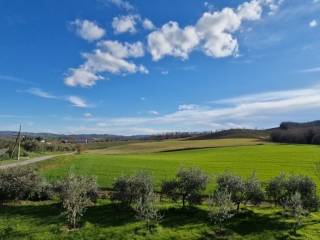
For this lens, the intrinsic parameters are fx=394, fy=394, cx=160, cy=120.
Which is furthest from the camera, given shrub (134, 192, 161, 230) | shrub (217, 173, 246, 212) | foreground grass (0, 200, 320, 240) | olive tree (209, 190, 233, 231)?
shrub (217, 173, 246, 212)

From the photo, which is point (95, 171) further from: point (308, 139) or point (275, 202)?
point (308, 139)

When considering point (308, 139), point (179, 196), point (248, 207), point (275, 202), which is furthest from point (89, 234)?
point (308, 139)

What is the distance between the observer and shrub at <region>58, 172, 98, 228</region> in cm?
3271

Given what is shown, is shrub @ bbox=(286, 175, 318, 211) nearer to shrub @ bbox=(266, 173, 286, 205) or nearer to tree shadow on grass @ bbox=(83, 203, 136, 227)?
shrub @ bbox=(266, 173, 286, 205)

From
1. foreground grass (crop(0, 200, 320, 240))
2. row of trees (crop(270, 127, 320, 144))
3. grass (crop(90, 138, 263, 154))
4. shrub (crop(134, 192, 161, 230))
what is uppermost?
row of trees (crop(270, 127, 320, 144))

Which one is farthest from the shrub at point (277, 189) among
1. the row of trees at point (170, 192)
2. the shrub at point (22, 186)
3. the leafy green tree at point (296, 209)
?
the shrub at point (22, 186)

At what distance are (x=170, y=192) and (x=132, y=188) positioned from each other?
14.0 feet

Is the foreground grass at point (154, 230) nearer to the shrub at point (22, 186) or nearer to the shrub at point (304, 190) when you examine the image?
the shrub at point (304, 190)

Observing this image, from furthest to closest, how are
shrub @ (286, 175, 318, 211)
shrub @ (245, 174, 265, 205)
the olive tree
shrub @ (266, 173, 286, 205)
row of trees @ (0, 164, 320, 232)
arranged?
shrub @ (266, 173, 286, 205) < shrub @ (245, 174, 265, 205) < shrub @ (286, 175, 318, 211) < row of trees @ (0, 164, 320, 232) < the olive tree

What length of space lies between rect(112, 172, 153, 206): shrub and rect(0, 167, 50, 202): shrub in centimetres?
903

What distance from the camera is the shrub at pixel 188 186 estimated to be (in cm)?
3816

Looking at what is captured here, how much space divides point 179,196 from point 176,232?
31.6 ft

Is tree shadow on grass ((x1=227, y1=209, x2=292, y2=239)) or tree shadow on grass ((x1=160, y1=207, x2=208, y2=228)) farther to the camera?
tree shadow on grass ((x1=160, y1=207, x2=208, y2=228))

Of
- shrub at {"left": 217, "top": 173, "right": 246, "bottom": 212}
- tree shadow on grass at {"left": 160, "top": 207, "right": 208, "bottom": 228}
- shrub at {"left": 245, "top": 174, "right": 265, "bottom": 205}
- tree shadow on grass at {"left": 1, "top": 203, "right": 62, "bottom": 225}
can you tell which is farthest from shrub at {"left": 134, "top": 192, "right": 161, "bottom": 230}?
shrub at {"left": 245, "top": 174, "right": 265, "bottom": 205}
